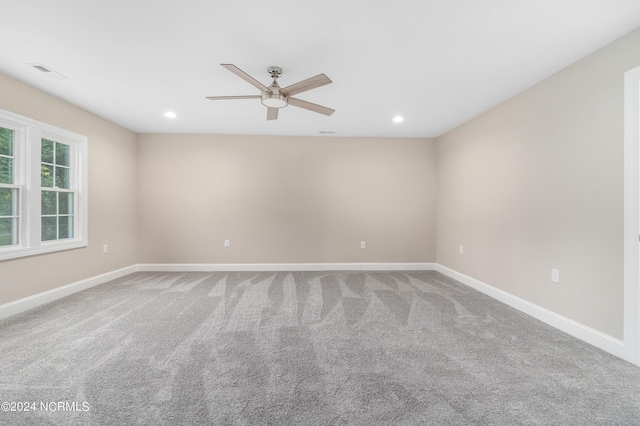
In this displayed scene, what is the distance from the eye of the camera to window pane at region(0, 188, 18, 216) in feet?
9.16

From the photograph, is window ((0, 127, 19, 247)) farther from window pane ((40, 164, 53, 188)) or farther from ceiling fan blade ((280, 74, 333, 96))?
ceiling fan blade ((280, 74, 333, 96))

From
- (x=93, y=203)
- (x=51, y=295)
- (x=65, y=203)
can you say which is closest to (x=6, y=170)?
(x=65, y=203)

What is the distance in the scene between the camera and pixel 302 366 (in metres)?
1.86

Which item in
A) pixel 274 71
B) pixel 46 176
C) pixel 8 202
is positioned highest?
pixel 274 71

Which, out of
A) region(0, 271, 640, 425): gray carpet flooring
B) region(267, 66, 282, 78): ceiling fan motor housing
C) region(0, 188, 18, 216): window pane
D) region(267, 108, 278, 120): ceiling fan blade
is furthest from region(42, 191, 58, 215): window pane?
region(267, 66, 282, 78): ceiling fan motor housing

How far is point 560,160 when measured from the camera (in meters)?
2.54

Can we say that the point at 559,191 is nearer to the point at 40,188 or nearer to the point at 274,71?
the point at 274,71

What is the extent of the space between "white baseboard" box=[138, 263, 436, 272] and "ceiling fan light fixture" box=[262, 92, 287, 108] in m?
3.05

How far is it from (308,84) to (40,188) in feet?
11.1

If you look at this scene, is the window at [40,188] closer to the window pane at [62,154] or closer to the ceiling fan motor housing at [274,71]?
the window pane at [62,154]

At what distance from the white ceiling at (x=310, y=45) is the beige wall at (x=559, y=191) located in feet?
0.82

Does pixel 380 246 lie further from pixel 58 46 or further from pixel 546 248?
pixel 58 46

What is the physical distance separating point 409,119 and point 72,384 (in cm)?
449

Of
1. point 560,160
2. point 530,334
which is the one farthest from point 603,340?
point 560,160
